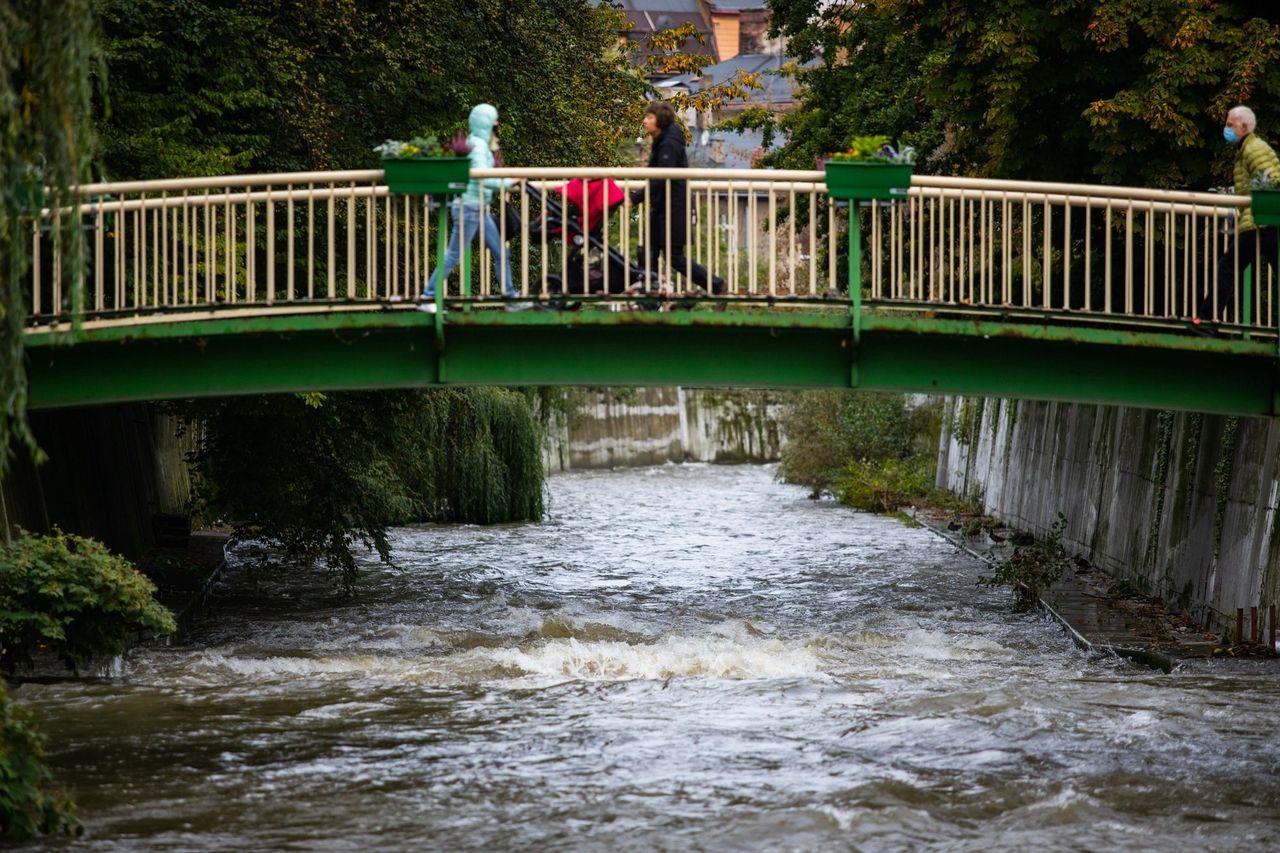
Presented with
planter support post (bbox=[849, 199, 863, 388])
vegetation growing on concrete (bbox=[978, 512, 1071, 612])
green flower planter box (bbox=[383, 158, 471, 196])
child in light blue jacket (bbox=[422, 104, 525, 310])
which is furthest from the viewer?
vegetation growing on concrete (bbox=[978, 512, 1071, 612])

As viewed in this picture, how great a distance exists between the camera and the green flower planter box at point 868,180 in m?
12.8

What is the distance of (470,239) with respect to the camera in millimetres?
13383

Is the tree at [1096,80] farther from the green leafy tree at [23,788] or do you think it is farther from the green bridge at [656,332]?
the green leafy tree at [23,788]

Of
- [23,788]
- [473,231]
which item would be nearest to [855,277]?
[473,231]

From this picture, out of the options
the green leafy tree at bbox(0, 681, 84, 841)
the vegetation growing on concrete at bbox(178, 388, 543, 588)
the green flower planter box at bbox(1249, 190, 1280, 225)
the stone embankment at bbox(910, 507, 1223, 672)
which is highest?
the green flower planter box at bbox(1249, 190, 1280, 225)

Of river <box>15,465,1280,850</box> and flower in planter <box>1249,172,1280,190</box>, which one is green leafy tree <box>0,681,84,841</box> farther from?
flower in planter <box>1249,172,1280,190</box>

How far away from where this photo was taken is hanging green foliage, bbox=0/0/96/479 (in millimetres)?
8930

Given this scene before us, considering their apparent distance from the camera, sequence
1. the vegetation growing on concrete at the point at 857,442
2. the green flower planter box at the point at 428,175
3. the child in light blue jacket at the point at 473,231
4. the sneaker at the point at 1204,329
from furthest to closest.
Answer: the vegetation growing on concrete at the point at 857,442, the sneaker at the point at 1204,329, the child in light blue jacket at the point at 473,231, the green flower planter box at the point at 428,175

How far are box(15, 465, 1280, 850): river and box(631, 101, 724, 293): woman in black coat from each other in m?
3.58

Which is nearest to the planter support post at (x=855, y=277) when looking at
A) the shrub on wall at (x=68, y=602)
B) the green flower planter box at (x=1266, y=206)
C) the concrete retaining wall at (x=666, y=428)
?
the green flower planter box at (x=1266, y=206)

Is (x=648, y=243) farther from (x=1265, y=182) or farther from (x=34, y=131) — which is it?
(x=34, y=131)

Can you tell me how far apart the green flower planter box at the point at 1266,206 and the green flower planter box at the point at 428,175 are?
19.2ft

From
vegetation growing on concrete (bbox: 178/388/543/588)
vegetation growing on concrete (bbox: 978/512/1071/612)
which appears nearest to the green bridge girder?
vegetation growing on concrete (bbox: 178/388/543/588)

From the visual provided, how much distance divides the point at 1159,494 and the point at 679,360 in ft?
29.4
